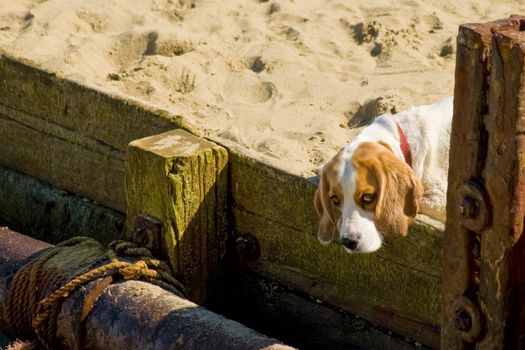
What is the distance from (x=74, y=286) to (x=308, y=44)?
2.63 metres

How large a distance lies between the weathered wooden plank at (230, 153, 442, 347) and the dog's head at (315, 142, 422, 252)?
0.10 meters

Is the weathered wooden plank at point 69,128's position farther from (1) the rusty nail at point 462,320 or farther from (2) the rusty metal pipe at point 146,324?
(1) the rusty nail at point 462,320

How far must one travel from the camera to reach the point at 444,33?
7.09m

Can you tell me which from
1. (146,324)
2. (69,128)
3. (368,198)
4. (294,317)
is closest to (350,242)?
(368,198)

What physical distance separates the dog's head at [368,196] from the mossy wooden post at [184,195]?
0.64 metres

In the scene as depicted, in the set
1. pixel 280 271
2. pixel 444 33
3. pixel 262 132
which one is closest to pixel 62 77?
pixel 262 132

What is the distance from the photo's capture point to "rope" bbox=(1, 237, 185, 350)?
5.07 metres

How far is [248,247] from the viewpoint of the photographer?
5.44m

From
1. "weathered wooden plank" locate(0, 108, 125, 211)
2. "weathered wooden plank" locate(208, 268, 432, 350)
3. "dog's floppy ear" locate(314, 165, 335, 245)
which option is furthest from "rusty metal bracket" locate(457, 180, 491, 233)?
"weathered wooden plank" locate(0, 108, 125, 211)

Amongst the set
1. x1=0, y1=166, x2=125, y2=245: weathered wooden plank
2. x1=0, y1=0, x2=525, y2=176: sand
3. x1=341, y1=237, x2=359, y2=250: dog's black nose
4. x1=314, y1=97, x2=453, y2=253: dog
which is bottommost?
x1=0, y1=166, x2=125, y2=245: weathered wooden plank

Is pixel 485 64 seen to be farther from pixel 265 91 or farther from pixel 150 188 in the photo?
pixel 265 91

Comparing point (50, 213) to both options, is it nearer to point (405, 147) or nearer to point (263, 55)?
point (263, 55)

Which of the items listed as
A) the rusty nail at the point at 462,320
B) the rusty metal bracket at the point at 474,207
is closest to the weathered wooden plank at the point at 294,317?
the rusty nail at the point at 462,320

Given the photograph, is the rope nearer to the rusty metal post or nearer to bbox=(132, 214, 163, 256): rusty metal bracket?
bbox=(132, 214, 163, 256): rusty metal bracket
